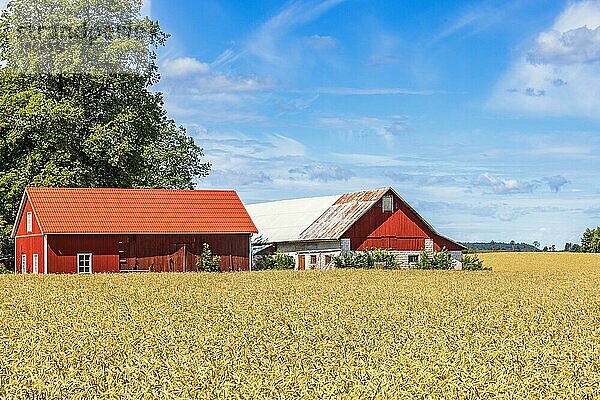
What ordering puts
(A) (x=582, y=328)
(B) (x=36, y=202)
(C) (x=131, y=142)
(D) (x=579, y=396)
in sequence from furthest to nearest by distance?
(C) (x=131, y=142), (B) (x=36, y=202), (A) (x=582, y=328), (D) (x=579, y=396)

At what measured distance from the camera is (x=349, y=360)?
12523 mm

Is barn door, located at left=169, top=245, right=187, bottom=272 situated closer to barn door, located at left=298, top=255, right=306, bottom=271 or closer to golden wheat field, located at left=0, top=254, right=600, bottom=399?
barn door, located at left=298, top=255, right=306, bottom=271

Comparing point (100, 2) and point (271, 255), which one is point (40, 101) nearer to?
point (100, 2)

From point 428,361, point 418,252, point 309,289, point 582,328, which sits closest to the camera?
point 428,361

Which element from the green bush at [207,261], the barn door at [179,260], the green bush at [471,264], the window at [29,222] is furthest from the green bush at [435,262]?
the window at [29,222]

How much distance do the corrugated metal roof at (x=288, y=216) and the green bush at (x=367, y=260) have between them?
512cm

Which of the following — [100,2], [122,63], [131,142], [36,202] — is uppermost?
[100,2]

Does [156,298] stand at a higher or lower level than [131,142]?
lower

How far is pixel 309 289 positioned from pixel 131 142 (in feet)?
76.0

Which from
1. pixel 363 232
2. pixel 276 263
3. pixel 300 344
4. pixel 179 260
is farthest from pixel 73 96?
A: pixel 300 344

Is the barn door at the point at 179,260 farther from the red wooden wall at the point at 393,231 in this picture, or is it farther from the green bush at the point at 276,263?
the red wooden wall at the point at 393,231

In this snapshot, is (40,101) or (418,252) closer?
(40,101)

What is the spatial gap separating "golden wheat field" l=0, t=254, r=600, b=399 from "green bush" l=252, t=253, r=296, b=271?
962 inches

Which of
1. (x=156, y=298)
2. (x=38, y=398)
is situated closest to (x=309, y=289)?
(x=156, y=298)
